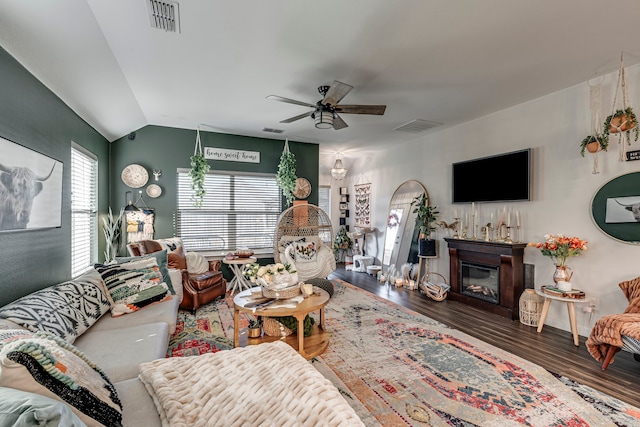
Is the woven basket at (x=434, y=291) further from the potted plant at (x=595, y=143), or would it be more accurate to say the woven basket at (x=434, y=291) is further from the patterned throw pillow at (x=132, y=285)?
the patterned throw pillow at (x=132, y=285)

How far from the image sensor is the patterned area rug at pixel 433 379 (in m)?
1.91

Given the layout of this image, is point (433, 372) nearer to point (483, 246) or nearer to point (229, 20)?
point (483, 246)

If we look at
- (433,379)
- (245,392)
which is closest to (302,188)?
(433,379)

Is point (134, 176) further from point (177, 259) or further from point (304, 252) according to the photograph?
point (304, 252)

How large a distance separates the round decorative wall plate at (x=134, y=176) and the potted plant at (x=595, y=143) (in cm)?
575

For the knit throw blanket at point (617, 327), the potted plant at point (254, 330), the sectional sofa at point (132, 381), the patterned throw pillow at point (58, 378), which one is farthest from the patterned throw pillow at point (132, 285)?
the knit throw blanket at point (617, 327)

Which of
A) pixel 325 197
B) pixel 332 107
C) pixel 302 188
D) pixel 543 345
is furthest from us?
pixel 325 197

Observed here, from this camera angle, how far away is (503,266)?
12.5ft

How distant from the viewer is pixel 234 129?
5.07 m

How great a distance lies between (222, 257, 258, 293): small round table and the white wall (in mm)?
3409

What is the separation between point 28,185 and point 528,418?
3.81 meters

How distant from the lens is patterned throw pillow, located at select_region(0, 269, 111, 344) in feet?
5.61

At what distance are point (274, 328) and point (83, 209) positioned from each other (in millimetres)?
2885

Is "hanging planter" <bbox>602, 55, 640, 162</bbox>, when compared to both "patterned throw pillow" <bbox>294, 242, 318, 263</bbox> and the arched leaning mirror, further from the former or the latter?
"patterned throw pillow" <bbox>294, 242, 318, 263</bbox>
